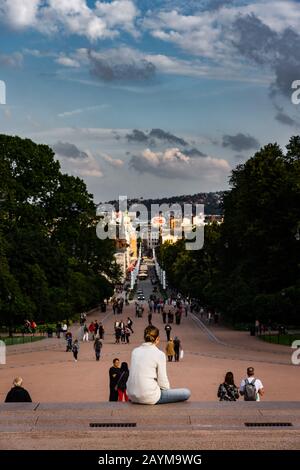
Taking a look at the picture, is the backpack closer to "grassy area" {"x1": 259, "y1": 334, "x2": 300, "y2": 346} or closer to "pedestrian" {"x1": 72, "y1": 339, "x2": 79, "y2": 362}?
"pedestrian" {"x1": 72, "y1": 339, "x2": 79, "y2": 362}

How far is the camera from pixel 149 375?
12.2 metres

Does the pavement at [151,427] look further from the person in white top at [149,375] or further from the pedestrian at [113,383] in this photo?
the pedestrian at [113,383]

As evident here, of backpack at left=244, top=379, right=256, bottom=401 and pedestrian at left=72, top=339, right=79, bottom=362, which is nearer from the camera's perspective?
backpack at left=244, top=379, right=256, bottom=401

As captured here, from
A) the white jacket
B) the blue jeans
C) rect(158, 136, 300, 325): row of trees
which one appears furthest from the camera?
rect(158, 136, 300, 325): row of trees

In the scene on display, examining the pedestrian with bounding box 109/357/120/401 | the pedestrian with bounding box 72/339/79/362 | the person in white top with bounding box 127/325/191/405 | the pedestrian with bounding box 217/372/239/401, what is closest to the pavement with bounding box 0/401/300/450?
the person in white top with bounding box 127/325/191/405

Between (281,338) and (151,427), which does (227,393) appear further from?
(281,338)

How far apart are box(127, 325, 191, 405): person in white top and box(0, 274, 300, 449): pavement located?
18 centimetres

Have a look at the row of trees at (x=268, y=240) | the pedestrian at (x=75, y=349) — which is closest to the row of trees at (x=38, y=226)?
the row of trees at (x=268, y=240)

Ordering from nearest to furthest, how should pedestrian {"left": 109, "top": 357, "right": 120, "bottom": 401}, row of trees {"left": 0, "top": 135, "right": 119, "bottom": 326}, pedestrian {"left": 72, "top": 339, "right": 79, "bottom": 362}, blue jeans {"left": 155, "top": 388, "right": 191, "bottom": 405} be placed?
blue jeans {"left": 155, "top": 388, "right": 191, "bottom": 405}, pedestrian {"left": 109, "top": 357, "right": 120, "bottom": 401}, pedestrian {"left": 72, "top": 339, "right": 79, "bottom": 362}, row of trees {"left": 0, "top": 135, "right": 119, "bottom": 326}

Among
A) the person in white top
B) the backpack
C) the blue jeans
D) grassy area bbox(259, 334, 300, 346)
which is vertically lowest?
grassy area bbox(259, 334, 300, 346)

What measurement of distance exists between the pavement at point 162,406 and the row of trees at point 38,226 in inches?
153

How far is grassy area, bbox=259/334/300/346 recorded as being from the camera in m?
47.9

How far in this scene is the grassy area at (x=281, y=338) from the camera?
4794 cm

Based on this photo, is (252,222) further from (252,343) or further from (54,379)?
(54,379)
